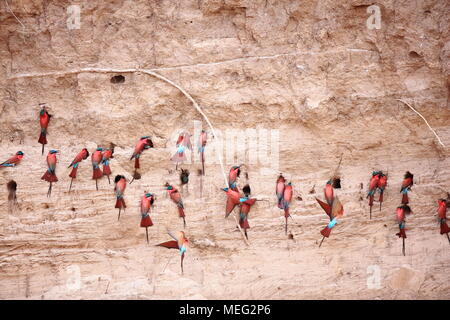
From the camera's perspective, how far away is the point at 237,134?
4.59 meters

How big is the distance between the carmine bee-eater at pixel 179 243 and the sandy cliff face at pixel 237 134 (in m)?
0.05

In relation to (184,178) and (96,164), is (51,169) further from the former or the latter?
(184,178)

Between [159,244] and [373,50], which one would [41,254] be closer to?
[159,244]

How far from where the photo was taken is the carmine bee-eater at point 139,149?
14.9 feet

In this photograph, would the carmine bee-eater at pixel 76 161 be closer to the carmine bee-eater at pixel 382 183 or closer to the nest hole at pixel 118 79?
the nest hole at pixel 118 79

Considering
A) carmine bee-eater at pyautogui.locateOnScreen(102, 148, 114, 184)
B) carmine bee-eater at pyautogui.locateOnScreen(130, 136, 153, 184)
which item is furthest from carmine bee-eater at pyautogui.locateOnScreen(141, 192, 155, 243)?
carmine bee-eater at pyautogui.locateOnScreen(102, 148, 114, 184)

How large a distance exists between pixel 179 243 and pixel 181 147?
63 centimetres

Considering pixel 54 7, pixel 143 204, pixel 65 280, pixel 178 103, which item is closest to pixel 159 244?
pixel 143 204

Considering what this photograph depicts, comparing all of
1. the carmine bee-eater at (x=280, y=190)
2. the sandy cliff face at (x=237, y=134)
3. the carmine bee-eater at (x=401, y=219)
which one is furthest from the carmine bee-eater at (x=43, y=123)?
the carmine bee-eater at (x=401, y=219)

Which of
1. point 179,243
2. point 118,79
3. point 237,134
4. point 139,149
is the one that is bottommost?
point 179,243

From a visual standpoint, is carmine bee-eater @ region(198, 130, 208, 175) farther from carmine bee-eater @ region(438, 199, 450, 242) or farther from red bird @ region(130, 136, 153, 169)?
carmine bee-eater @ region(438, 199, 450, 242)

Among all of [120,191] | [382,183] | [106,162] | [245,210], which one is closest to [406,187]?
[382,183]

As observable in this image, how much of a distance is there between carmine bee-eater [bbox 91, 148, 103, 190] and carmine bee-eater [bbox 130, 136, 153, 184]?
0.69 ft

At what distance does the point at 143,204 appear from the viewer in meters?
4.49
